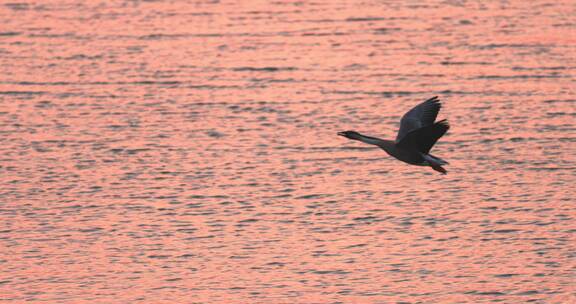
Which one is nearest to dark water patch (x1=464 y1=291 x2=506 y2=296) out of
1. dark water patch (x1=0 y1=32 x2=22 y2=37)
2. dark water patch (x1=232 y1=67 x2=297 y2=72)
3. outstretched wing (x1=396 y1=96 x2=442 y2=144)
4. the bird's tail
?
the bird's tail

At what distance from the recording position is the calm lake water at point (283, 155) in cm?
2602

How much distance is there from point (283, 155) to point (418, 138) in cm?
968

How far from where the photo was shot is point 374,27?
45.9 metres

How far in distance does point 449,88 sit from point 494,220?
1035 cm

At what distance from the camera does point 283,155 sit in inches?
1307

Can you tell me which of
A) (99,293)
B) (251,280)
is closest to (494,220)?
(251,280)

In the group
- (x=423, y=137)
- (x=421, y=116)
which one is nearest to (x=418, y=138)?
(x=423, y=137)

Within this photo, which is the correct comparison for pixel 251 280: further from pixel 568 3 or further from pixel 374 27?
pixel 568 3

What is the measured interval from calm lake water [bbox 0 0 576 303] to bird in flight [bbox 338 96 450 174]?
254 cm

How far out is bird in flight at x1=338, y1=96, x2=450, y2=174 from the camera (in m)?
23.5

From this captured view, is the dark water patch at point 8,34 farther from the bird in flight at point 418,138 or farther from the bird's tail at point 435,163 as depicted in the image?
the bird's tail at point 435,163

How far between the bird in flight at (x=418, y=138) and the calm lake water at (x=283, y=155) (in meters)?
2.54

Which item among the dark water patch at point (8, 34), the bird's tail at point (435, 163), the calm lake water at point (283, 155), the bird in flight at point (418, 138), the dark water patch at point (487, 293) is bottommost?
the dark water patch at point (487, 293)

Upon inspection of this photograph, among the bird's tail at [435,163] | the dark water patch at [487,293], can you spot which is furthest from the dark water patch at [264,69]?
the bird's tail at [435,163]
